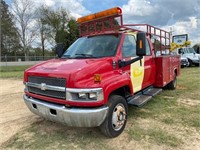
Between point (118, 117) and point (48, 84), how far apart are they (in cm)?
149

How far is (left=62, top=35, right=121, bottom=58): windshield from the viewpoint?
436 cm

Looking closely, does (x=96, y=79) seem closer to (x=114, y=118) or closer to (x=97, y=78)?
(x=97, y=78)

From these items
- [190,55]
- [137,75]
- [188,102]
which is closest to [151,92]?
[137,75]

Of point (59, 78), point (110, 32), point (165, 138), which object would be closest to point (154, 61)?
point (110, 32)

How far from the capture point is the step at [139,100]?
182 inches

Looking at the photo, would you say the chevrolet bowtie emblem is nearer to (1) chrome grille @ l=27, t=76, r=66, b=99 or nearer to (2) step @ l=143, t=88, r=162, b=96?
(1) chrome grille @ l=27, t=76, r=66, b=99

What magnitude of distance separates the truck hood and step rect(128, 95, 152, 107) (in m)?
1.16

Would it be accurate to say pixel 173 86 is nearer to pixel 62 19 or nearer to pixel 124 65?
pixel 124 65

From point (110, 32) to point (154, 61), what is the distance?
1830 mm

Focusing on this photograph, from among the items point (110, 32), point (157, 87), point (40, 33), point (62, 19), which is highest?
point (62, 19)

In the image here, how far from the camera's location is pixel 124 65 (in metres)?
4.29

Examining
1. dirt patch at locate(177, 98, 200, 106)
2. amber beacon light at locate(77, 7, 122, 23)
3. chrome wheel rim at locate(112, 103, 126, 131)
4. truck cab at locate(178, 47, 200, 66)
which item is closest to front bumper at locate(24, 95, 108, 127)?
chrome wheel rim at locate(112, 103, 126, 131)

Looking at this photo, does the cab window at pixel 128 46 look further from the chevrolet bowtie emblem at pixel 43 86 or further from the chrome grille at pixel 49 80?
the chevrolet bowtie emblem at pixel 43 86

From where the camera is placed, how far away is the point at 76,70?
3465 mm
